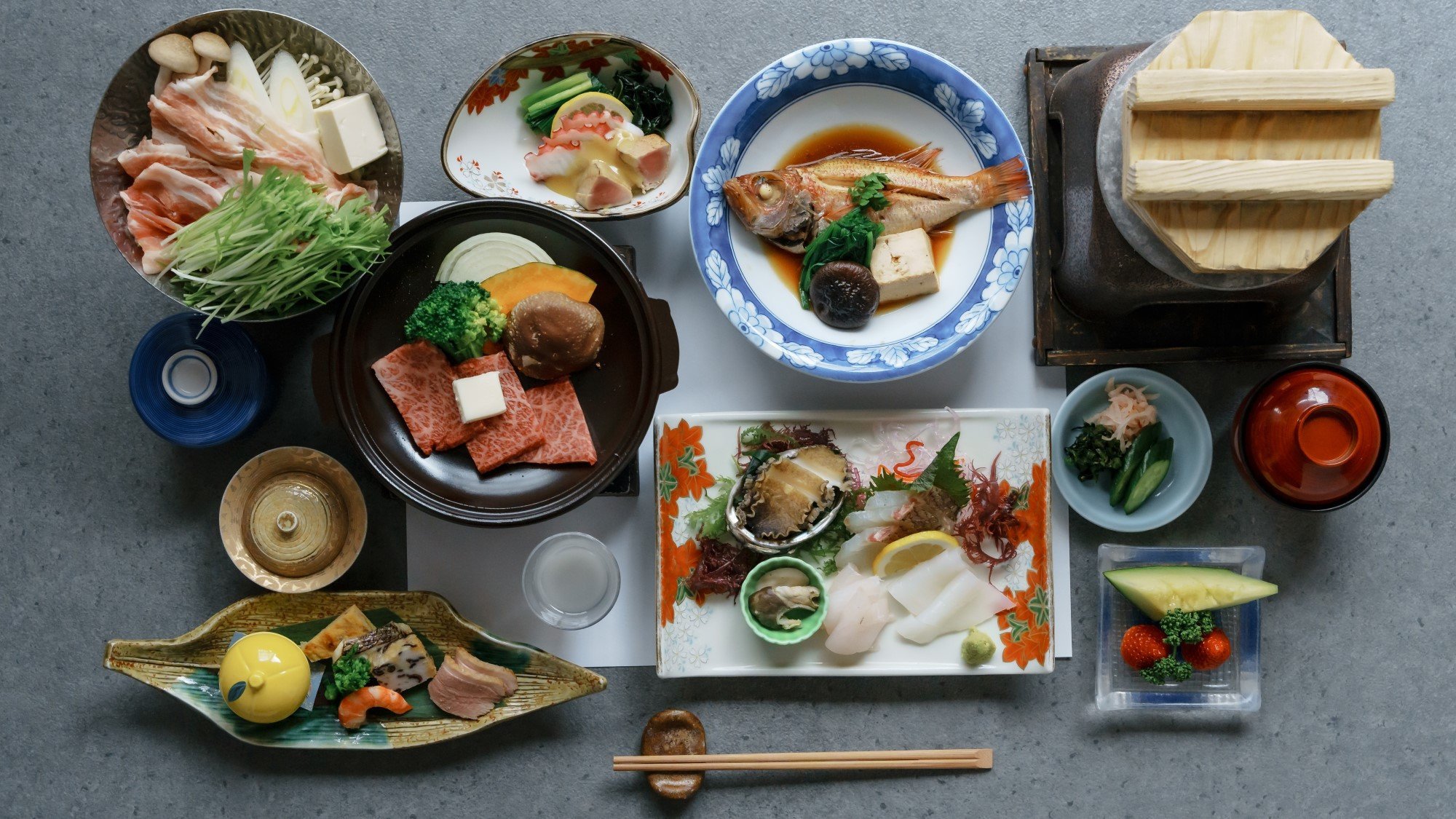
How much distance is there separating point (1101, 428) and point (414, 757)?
2.12 m

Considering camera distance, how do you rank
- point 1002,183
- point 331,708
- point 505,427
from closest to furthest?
1. point 505,427
2. point 1002,183
3. point 331,708

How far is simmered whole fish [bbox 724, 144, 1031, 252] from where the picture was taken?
2.37 m

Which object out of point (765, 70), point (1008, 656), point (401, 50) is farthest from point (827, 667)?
point (401, 50)

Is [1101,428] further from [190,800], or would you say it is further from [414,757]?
[190,800]

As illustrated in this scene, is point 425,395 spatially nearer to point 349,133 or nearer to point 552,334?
point 552,334

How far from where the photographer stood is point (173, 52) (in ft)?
7.01

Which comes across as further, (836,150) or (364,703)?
(836,150)

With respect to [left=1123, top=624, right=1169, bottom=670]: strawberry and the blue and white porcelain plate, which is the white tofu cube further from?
[left=1123, top=624, right=1169, bottom=670]: strawberry

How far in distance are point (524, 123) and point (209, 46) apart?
0.75 meters

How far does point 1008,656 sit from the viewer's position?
2.44m

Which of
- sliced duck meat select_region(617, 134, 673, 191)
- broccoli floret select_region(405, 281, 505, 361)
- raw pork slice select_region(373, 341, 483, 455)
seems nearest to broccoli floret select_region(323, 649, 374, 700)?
raw pork slice select_region(373, 341, 483, 455)

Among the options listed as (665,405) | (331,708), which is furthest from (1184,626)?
(331,708)

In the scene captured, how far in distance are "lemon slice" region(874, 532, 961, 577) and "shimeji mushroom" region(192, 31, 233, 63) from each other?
2.08 m

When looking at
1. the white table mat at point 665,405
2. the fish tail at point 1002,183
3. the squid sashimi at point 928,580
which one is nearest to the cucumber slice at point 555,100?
the white table mat at point 665,405
